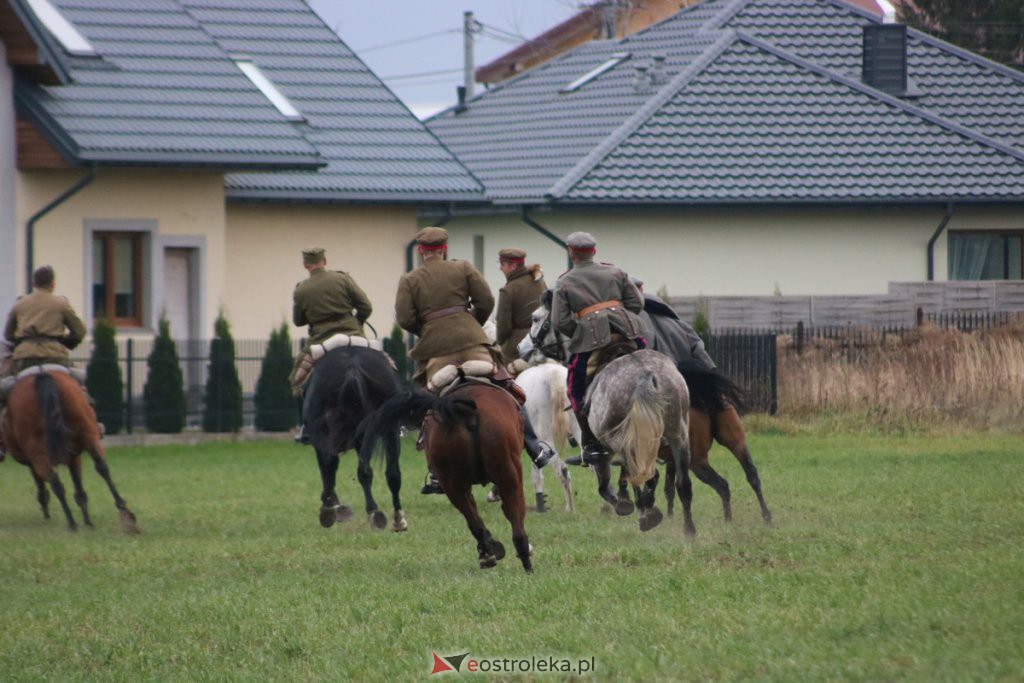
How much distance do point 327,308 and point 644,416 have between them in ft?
14.1

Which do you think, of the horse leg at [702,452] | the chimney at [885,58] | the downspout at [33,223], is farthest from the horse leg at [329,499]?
the chimney at [885,58]

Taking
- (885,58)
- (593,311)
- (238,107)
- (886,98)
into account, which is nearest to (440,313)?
(593,311)

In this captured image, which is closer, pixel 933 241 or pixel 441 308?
pixel 441 308

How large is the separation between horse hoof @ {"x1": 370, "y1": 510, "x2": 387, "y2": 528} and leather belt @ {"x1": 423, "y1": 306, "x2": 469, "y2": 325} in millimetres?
2768

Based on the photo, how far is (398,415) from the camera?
38.7 feet

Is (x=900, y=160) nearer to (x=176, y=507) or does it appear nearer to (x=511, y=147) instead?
(x=511, y=147)

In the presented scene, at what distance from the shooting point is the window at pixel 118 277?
1043 inches

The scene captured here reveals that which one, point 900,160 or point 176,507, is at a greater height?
point 900,160

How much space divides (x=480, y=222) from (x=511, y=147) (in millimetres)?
1904

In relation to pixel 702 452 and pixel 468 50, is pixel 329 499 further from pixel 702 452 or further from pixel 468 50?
pixel 468 50

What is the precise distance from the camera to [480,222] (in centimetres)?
3456

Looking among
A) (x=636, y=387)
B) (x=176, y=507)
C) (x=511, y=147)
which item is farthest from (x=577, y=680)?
(x=511, y=147)

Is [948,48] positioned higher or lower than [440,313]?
higher

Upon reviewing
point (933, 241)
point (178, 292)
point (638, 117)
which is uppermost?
point (638, 117)
